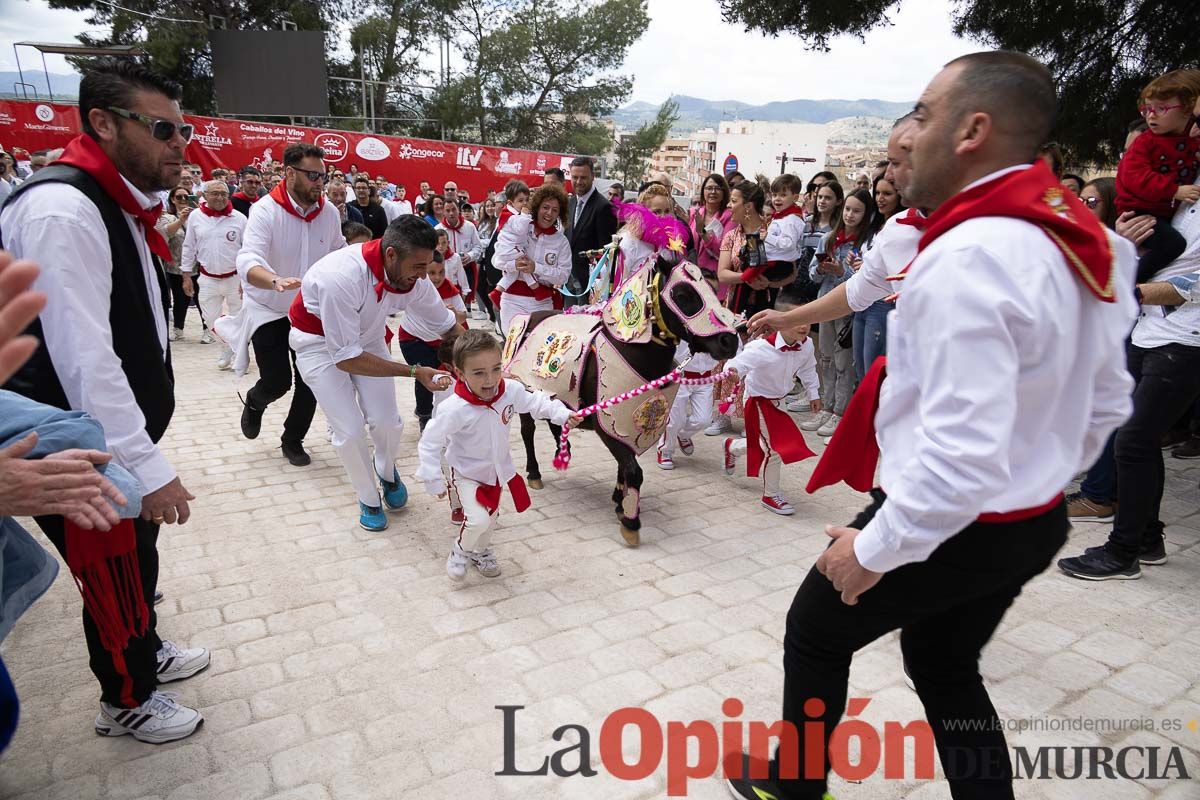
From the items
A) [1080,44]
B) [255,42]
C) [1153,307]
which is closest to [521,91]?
[255,42]

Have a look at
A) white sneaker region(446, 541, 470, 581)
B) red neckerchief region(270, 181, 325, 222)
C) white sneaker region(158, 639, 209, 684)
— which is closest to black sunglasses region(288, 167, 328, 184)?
red neckerchief region(270, 181, 325, 222)

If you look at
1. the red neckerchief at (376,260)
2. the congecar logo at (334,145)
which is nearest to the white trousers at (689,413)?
the red neckerchief at (376,260)

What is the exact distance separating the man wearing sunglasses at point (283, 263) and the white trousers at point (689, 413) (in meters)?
2.81

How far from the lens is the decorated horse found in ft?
13.9

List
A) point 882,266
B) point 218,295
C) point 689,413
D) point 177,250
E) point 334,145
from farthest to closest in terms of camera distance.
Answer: point 334,145
point 177,250
point 218,295
point 689,413
point 882,266

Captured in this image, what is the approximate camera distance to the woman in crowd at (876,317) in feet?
18.3

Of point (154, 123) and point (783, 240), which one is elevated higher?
point (154, 123)

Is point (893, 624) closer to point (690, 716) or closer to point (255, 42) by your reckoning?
point (690, 716)

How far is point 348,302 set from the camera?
429cm

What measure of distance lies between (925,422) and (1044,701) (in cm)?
226

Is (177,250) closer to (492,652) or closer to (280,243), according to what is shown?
(280,243)

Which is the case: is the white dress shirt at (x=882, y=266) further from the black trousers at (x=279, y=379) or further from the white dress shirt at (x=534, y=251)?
the black trousers at (x=279, y=379)

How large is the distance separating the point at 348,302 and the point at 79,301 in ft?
6.96

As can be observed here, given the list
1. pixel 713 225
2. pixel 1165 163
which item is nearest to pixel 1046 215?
pixel 1165 163
